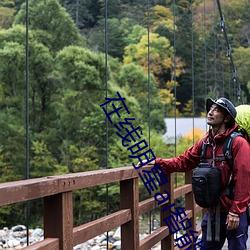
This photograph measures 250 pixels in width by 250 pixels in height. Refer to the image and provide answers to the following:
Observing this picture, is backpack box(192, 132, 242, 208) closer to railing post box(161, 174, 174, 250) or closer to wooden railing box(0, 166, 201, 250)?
A: wooden railing box(0, 166, 201, 250)

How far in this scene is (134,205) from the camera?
2.18m

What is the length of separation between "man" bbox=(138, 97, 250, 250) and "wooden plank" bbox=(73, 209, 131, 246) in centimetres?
27

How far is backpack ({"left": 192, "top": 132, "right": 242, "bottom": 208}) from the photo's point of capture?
195 cm

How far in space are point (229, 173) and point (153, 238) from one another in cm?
56

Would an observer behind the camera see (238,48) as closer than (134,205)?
No

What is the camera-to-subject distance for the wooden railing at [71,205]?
132 centimetres

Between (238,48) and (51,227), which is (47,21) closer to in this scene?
(238,48)

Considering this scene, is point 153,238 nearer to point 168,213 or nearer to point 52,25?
point 168,213

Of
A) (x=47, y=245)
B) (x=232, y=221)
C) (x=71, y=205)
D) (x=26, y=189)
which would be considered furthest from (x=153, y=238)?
(x=26, y=189)

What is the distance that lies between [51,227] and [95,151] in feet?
45.4

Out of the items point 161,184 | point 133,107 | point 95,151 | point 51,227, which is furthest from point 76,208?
point 51,227

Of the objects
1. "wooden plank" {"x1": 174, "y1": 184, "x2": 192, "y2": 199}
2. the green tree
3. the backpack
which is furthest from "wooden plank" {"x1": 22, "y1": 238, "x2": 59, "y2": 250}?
the green tree

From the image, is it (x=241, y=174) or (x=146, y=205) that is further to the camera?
(x=146, y=205)

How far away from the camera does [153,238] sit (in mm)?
2422
